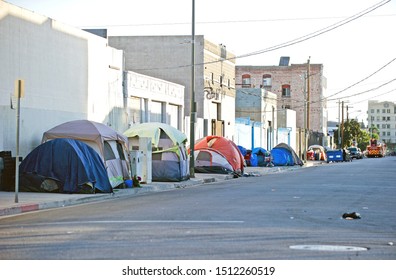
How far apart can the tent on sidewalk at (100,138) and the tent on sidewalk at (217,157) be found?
14143 millimetres

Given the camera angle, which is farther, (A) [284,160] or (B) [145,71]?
(A) [284,160]

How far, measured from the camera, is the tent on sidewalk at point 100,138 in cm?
2770

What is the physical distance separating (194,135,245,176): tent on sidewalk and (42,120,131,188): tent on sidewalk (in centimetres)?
1414

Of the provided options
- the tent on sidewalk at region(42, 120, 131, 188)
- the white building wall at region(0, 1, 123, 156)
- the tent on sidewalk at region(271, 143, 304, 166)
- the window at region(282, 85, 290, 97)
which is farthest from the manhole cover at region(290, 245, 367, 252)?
the window at region(282, 85, 290, 97)

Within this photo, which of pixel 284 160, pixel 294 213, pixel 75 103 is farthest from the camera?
pixel 284 160

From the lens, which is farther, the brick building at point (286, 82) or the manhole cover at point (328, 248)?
the brick building at point (286, 82)

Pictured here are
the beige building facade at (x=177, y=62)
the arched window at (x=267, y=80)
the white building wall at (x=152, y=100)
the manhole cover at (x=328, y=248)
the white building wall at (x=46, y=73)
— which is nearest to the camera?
the manhole cover at (x=328, y=248)

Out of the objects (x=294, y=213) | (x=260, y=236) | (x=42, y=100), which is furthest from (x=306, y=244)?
(x=42, y=100)

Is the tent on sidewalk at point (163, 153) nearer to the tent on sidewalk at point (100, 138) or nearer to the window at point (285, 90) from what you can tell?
the tent on sidewalk at point (100, 138)

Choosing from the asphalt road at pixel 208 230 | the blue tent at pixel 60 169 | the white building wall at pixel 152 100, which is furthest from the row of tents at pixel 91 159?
the white building wall at pixel 152 100

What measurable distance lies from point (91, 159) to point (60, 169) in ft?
3.36

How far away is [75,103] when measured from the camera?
33469 mm
